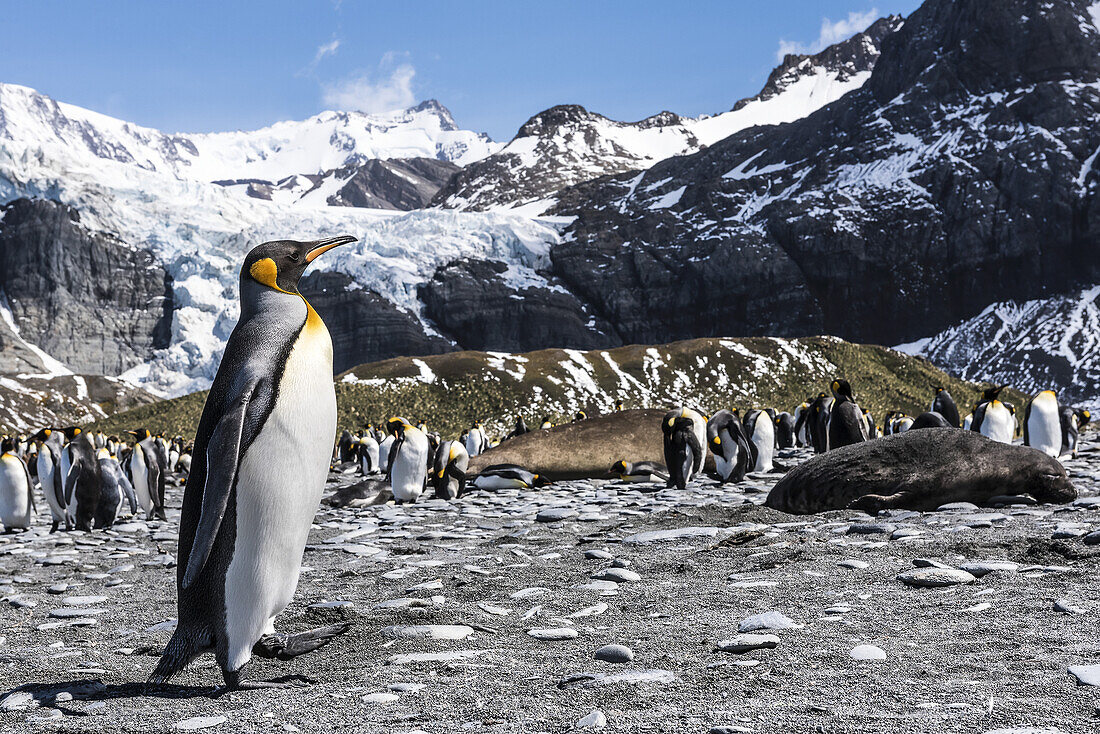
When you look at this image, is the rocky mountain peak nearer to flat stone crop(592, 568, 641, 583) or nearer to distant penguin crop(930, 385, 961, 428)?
distant penguin crop(930, 385, 961, 428)

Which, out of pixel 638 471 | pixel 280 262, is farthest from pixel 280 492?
pixel 638 471

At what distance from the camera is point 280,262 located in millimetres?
4426

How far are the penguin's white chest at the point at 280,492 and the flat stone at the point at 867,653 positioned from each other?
98.0 inches

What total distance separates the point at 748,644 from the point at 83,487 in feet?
34.9

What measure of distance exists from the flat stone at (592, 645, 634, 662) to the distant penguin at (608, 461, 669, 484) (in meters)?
11.4

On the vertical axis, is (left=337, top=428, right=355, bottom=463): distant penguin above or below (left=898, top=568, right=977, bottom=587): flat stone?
below

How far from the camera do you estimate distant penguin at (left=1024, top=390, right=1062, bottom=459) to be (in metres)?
14.7

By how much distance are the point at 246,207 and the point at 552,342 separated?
1595 inches

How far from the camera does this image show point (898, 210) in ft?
391

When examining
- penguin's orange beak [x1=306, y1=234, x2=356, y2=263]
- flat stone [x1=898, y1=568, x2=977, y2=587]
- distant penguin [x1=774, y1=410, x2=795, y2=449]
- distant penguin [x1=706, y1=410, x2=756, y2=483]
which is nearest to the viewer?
penguin's orange beak [x1=306, y1=234, x2=356, y2=263]

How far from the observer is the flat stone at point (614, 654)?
3.70 meters

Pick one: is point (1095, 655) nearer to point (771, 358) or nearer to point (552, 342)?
point (771, 358)

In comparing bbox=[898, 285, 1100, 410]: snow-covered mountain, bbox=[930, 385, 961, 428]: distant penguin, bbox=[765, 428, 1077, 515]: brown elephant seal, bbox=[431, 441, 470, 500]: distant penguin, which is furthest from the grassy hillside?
bbox=[898, 285, 1100, 410]: snow-covered mountain

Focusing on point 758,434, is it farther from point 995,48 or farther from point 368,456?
point 995,48
